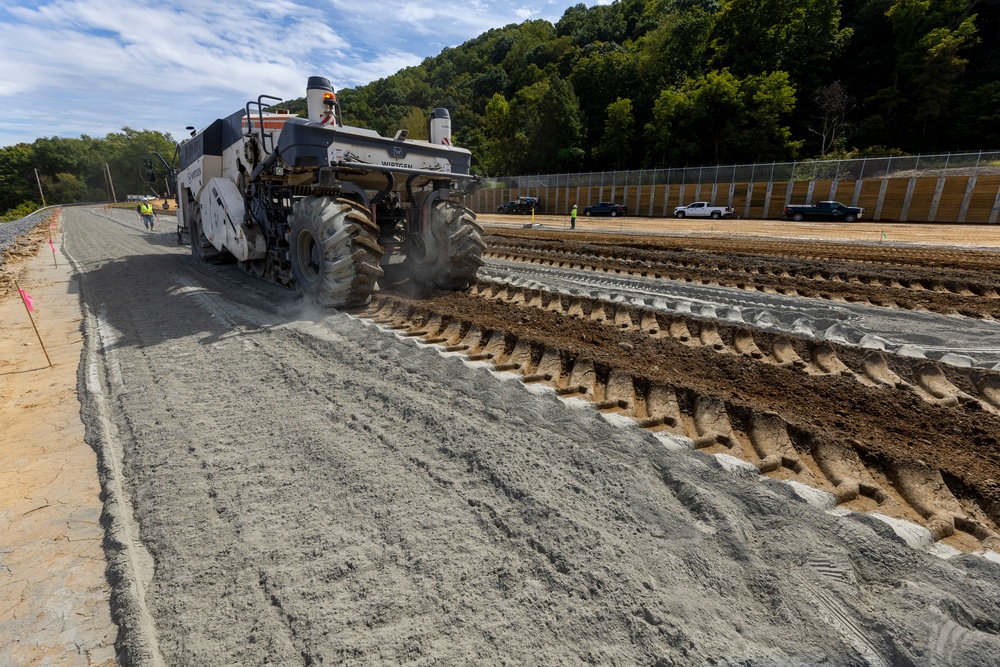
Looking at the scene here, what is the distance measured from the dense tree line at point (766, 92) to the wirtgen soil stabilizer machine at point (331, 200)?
2614cm

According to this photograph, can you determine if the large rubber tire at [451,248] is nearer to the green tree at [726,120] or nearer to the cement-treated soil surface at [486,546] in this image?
the cement-treated soil surface at [486,546]

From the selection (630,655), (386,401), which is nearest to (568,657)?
(630,655)

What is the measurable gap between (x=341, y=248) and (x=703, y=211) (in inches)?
1256

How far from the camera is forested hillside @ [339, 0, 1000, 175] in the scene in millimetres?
39344

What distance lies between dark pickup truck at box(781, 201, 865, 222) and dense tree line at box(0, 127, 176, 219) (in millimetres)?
93195

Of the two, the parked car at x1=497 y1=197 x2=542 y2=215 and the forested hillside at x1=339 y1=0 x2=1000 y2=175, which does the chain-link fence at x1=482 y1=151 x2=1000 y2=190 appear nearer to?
the parked car at x1=497 y1=197 x2=542 y2=215

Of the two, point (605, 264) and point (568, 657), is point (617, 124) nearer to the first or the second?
point (605, 264)

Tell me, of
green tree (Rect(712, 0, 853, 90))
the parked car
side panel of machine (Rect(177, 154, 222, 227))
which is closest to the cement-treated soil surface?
side panel of machine (Rect(177, 154, 222, 227))

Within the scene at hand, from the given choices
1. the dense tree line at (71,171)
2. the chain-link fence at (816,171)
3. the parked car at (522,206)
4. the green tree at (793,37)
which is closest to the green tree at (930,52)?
the green tree at (793,37)

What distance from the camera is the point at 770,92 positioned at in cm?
4056

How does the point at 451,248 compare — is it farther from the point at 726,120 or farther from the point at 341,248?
the point at 726,120

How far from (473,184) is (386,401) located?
5096 millimetres

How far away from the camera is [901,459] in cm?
272

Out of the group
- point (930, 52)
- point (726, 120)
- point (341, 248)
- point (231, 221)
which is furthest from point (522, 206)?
point (341, 248)
